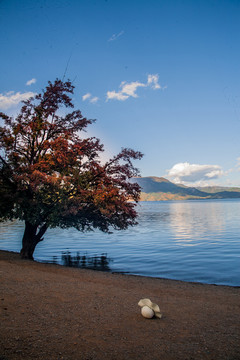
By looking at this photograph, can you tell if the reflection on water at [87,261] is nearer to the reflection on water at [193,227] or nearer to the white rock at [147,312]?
the white rock at [147,312]

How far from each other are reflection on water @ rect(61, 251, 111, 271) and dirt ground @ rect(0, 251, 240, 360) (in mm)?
8519

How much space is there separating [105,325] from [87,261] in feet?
51.7

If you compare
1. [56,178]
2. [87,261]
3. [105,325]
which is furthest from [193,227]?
[105,325]

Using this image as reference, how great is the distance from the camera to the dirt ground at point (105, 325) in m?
5.24

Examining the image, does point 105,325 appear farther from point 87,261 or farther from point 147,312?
point 87,261

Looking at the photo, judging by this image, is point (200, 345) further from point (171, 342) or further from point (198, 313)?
point (198, 313)

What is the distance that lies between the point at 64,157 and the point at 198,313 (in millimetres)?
11280

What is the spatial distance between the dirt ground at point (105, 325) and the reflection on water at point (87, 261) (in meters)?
8.52

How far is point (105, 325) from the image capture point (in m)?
6.66

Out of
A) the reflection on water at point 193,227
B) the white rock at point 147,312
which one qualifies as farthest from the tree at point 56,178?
the reflection on water at point 193,227

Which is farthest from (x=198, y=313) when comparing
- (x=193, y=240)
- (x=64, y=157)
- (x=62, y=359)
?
(x=193, y=240)

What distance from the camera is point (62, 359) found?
15.8 ft

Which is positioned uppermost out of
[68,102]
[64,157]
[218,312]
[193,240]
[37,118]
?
[68,102]

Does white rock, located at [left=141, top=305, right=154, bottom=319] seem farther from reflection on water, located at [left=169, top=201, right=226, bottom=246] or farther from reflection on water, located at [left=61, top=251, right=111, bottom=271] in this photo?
reflection on water, located at [left=169, top=201, right=226, bottom=246]
